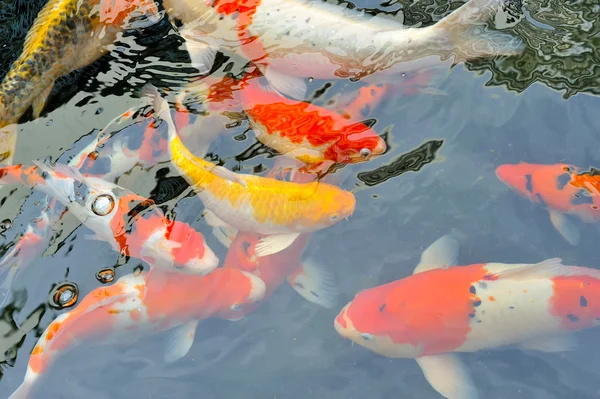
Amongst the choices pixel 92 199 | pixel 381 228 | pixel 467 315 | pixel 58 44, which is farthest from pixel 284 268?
pixel 58 44

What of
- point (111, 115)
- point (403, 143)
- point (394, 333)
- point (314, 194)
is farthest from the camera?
point (111, 115)

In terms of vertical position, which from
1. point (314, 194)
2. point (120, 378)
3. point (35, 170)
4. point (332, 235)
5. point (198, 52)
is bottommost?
point (120, 378)

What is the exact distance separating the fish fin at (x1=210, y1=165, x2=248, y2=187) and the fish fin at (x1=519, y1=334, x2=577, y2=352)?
1926 millimetres

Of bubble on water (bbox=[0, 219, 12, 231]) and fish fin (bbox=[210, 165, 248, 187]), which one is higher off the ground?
fish fin (bbox=[210, 165, 248, 187])

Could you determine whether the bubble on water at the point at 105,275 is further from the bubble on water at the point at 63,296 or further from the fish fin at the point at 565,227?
the fish fin at the point at 565,227

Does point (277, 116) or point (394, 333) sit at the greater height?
point (277, 116)

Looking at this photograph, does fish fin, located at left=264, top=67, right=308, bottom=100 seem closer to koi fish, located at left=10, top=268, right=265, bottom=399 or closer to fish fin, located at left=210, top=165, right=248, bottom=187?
fish fin, located at left=210, top=165, right=248, bottom=187

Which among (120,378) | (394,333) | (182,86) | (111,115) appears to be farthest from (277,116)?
(120,378)

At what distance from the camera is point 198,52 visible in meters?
4.08

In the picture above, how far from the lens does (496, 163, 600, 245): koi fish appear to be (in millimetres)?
3365

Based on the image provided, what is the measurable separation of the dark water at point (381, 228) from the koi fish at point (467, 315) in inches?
3.6

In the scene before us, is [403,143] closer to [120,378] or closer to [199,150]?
[199,150]

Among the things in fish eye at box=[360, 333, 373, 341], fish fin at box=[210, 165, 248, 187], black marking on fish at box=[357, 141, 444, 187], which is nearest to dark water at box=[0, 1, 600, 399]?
black marking on fish at box=[357, 141, 444, 187]

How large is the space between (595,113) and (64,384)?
377 centimetres
